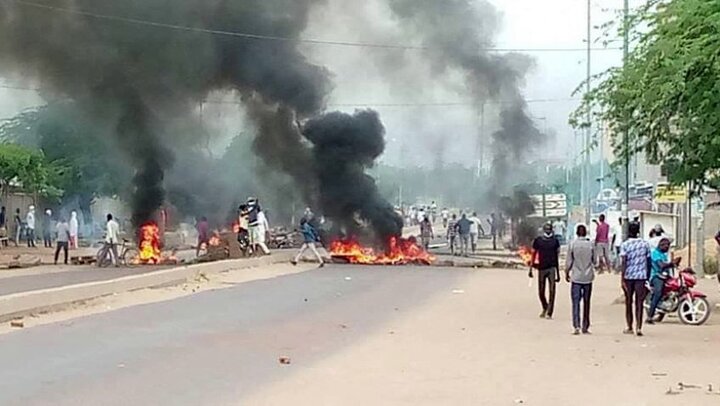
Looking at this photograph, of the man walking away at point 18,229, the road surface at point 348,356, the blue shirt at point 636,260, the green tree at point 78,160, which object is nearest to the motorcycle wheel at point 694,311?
the road surface at point 348,356

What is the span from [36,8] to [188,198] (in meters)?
16.3

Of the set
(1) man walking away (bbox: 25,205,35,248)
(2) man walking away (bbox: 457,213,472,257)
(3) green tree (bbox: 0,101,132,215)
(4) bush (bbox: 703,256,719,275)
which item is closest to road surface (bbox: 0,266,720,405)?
(4) bush (bbox: 703,256,719,275)

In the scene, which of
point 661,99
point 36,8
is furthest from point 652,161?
point 36,8

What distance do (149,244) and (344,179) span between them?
279 inches

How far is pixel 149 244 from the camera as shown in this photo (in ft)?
105

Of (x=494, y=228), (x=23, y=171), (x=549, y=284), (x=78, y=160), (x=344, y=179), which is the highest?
(x=78, y=160)

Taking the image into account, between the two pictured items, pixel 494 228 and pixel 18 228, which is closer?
pixel 18 228

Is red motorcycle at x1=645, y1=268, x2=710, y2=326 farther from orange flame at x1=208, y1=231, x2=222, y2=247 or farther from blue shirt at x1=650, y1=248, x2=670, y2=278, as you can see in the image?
orange flame at x1=208, y1=231, x2=222, y2=247

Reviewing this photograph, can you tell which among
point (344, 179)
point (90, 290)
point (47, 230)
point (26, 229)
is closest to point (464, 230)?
point (344, 179)

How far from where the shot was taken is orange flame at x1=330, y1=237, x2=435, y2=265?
33.2m

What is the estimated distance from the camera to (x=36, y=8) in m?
30.5

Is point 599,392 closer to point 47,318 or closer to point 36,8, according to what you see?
point 47,318

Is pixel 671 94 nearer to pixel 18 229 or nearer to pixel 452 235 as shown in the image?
pixel 452 235

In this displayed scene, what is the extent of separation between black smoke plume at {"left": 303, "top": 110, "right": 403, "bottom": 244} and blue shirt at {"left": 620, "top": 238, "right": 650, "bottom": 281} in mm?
21242
